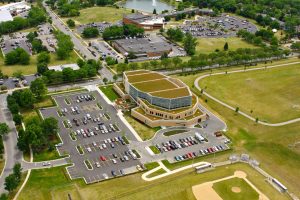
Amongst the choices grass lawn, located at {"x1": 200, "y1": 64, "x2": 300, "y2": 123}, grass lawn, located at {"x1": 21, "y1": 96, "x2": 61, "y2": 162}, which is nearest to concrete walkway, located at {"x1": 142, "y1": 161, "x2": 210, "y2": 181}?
grass lawn, located at {"x1": 21, "y1": 96, "x2": 61, "y2": 162}

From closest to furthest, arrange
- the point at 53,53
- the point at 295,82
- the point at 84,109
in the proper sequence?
the point at 84,109, the point at 295,82, the point at 53,53

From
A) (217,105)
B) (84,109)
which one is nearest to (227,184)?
(217,105)

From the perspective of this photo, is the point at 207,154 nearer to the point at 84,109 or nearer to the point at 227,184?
the point at 227,184

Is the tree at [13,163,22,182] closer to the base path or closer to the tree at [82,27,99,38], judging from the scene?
the base path

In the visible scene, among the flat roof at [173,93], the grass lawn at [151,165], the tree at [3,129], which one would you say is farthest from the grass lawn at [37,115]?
the flat roof at [173,93]

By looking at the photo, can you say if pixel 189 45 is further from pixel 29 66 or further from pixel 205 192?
pixel 205 192

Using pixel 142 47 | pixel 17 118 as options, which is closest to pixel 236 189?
pixel 17 118

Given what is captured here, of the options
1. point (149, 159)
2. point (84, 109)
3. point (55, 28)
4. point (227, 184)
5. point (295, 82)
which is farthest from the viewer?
point (55, 28)

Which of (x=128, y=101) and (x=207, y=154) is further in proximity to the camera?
(x=128, y=101)
